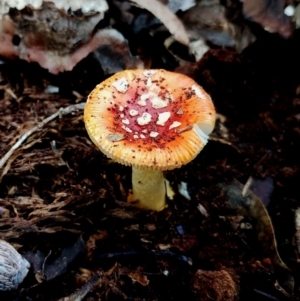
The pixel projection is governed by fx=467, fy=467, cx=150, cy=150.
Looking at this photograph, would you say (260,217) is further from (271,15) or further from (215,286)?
(271,15)

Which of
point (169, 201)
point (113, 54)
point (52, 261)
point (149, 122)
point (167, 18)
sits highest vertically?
point (167, 18)

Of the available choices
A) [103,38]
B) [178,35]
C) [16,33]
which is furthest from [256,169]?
[16,33]

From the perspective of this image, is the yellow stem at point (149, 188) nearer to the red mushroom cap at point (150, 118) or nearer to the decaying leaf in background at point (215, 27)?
the red mushroom cap at point (150, 118)

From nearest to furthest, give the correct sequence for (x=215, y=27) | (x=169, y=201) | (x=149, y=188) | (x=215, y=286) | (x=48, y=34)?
(x=215, y=286)
(x=149, y=188)
(x=169, y=201)
(x=48, y=34)
(x=215, y=27)

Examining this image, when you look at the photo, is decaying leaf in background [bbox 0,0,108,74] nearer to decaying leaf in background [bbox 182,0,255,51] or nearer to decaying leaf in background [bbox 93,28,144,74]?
decaying leaf in background [bbox 93,28,144,74]

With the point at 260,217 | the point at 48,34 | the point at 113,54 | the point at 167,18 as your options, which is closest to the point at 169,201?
the point at 260,217

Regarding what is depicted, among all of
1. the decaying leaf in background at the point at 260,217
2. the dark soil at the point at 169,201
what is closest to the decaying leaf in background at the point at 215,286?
the dark soil at the point at 169,201

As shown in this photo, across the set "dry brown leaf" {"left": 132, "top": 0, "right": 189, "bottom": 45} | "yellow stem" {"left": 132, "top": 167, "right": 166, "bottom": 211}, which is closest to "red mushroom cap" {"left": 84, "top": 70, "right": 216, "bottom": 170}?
"yellow stem" {"left": 132, "top": 167, "right": 166, "bottom": 211}
